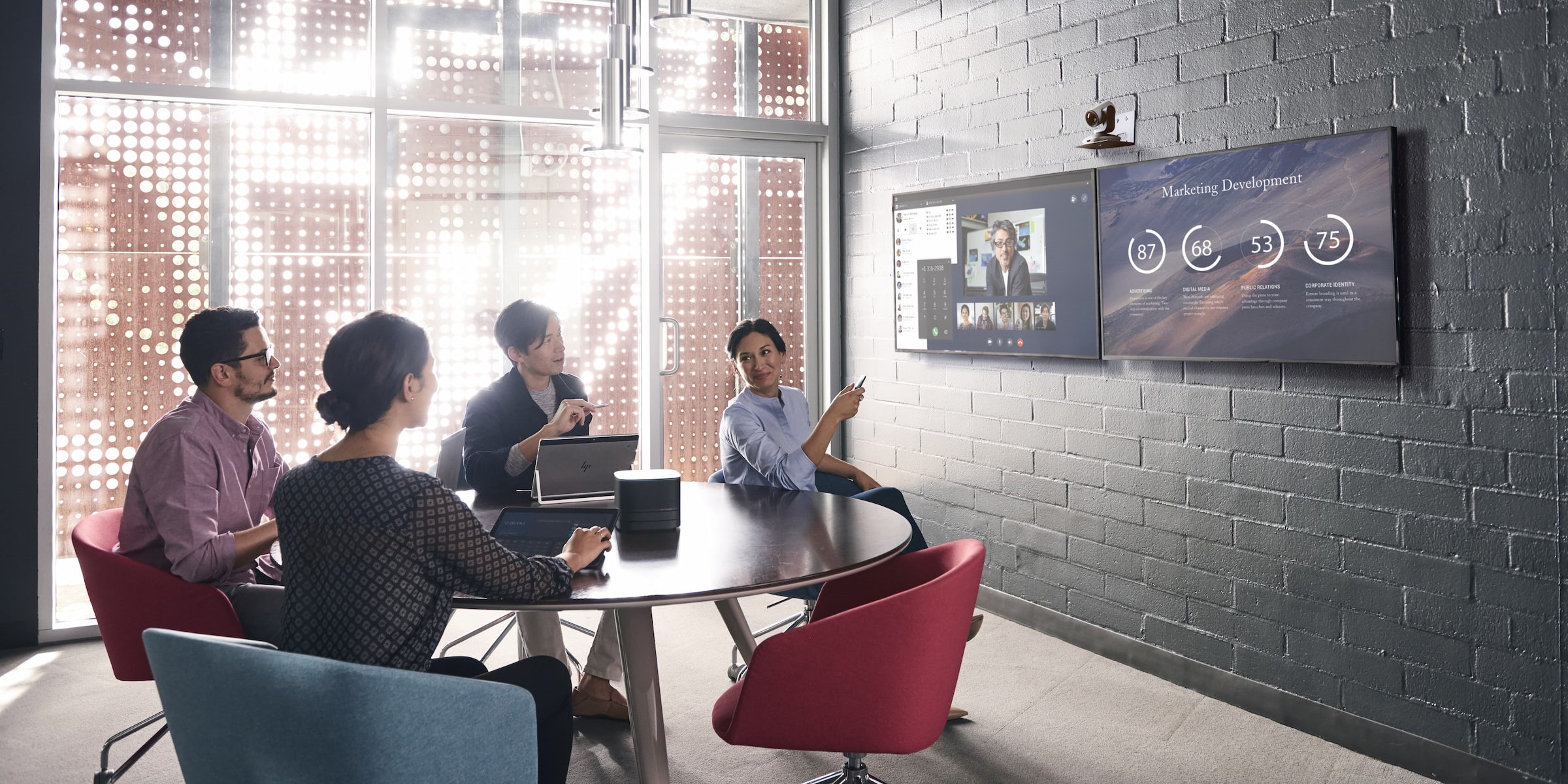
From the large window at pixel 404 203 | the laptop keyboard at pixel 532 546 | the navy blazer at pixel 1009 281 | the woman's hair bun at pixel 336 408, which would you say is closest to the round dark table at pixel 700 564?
the laptop keyboard at pixel 532 546

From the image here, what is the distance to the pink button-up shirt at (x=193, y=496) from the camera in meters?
2.44

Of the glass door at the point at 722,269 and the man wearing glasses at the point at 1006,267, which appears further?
the glass door at the point at 722,269

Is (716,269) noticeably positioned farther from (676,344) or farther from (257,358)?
(257,358)

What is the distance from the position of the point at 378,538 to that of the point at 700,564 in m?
0.65

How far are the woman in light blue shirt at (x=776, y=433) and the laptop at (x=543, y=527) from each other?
3.26ft

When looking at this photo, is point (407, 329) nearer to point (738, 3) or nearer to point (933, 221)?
point (933, 221)

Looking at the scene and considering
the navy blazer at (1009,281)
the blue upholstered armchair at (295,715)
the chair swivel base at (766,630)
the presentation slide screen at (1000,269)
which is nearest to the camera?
the blue upholstered armchair at (295,715)

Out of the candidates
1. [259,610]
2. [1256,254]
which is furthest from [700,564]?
[1256,254]

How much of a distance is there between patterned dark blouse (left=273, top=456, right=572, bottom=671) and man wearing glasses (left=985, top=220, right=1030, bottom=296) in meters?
2.75

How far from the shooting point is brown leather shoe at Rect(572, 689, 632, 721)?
3.28m

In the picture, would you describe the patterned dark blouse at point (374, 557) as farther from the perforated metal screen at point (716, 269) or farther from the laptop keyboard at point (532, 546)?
the perforated metal screen at point (716, 269)

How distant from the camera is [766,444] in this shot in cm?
333

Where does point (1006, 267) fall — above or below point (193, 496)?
above

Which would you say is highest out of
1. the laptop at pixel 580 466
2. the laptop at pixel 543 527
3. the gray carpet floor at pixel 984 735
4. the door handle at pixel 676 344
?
the door handle at pixel 676 344
